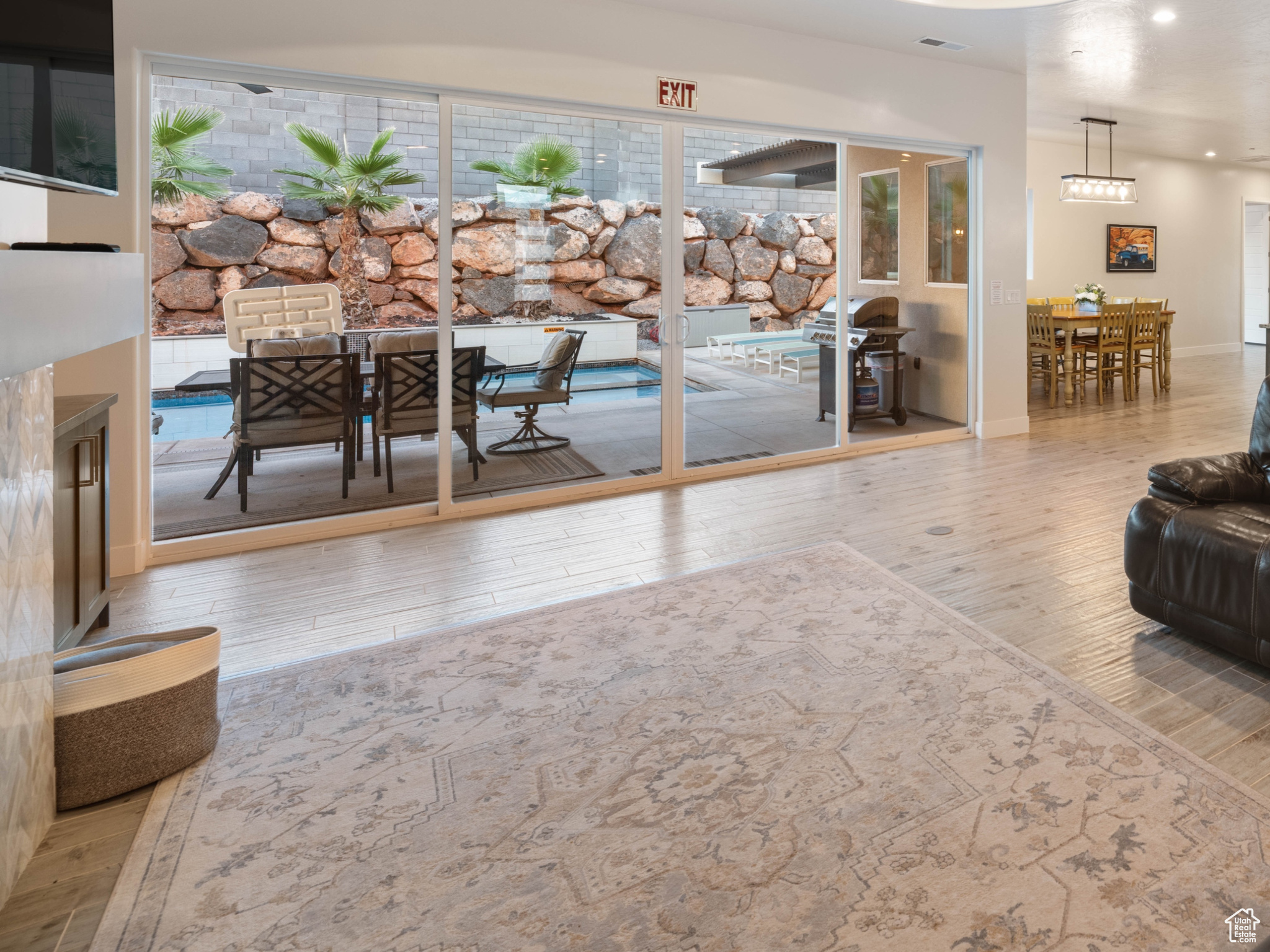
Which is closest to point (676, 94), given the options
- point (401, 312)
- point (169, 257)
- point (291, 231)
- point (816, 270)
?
point (816, 270)

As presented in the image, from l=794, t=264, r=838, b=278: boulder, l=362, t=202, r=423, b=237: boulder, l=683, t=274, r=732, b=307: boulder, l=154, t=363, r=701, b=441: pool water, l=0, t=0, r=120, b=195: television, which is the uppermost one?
l=362, t=202, r=423, b=237: boulder

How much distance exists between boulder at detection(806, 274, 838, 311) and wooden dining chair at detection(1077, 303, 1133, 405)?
3808 mm

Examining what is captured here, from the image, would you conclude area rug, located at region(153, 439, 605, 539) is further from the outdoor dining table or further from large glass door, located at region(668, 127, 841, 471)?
the outdoor dining table

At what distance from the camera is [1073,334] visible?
28.1ft

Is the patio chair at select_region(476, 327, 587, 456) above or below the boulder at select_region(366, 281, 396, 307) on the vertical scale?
below

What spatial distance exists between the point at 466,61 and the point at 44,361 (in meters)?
3.62

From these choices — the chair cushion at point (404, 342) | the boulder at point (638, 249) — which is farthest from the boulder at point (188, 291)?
the boulder at point (638, 249)

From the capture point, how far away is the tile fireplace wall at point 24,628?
1692 millimetres

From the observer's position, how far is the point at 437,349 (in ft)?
15.1

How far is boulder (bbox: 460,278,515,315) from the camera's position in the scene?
4.51m

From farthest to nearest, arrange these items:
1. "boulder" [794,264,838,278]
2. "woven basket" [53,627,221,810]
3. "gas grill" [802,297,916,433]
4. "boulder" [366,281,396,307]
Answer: "boulder" [366,281,396,307], "gas grill" [802,297,916,433], "boulder" [794,264,838,278], "woven basket" [53,627,221,810]

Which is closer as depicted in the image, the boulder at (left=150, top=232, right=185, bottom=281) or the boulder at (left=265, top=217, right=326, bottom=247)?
the boulder at (left=150, top=232, right=185, bottom=281)

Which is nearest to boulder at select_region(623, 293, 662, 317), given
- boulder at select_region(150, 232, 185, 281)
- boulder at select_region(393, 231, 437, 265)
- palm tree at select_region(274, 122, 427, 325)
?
palm tree at select_region(274, 122, 427, 325)

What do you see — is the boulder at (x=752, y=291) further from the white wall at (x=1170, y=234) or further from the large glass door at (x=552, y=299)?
the white wall at (x=1170, y=234)
